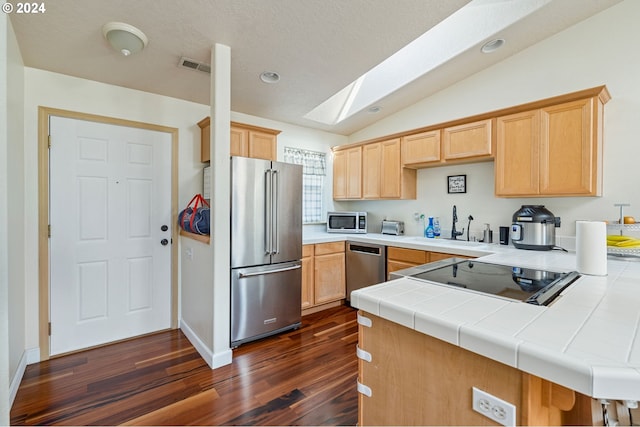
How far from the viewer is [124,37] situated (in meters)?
1.99

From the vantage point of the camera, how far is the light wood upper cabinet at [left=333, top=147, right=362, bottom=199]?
410 cm

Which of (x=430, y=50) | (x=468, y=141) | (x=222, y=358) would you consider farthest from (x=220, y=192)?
(x=430, y=50)

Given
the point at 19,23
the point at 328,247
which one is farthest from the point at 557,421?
the point at 19,23

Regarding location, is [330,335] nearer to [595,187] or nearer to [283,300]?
[283,300]

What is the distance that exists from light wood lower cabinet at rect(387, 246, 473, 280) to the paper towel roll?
50.2 inches

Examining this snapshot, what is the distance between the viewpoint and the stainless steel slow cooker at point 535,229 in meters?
2.52

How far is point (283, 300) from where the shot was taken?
2.90 m

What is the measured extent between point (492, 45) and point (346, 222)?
2560mm

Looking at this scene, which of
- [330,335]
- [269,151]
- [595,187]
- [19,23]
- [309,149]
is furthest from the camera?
[309,149]

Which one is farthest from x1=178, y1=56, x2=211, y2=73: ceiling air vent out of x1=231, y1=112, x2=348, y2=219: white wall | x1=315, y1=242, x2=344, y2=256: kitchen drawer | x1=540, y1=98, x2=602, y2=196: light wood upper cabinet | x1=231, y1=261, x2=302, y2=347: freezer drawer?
x1=540, y1=98, x2=602, y2=196: light wood upper cabinet

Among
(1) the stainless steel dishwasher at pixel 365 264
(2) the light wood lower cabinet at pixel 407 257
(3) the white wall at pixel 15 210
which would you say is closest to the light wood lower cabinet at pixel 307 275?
(1) the stainless steel dishwasher at pixel 365 264

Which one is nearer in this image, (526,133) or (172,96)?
(526,133)

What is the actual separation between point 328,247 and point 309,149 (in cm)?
155

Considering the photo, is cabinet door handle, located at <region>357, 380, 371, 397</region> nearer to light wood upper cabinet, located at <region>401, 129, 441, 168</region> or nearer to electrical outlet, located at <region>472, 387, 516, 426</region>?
electrical outlet, located at <region>472, 387, 516, 426</region>
